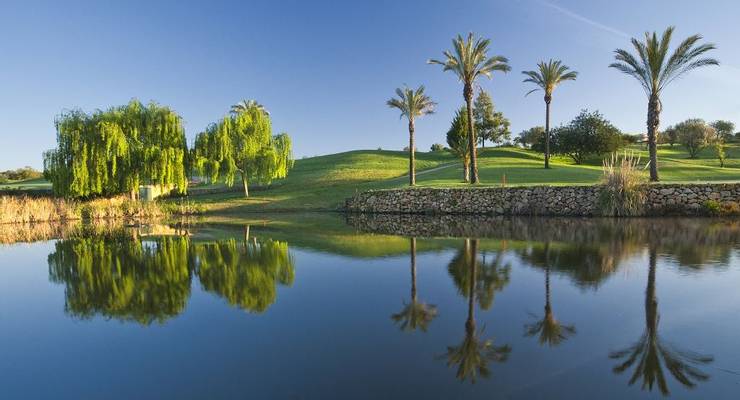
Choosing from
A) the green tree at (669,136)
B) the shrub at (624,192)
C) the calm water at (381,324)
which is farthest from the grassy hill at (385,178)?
the calm water at (381,324)

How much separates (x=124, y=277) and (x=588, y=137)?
56601 millimetres

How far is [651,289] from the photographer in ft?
26.4

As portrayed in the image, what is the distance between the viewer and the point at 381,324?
6.63m

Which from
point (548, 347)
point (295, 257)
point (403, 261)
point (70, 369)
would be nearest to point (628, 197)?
point (403, 261)

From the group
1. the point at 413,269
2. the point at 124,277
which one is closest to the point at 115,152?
the point at 124,277

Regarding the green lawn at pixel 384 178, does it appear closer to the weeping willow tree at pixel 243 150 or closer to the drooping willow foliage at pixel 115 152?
the weeping willow tree at pixel 243 150

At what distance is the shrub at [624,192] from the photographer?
76.5 ft

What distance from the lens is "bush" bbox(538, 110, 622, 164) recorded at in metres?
53.7

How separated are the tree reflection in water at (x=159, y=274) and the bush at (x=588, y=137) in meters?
50.0

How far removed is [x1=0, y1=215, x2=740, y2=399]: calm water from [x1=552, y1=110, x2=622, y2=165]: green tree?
45.5 m

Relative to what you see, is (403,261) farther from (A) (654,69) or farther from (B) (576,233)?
(A) (654,69)

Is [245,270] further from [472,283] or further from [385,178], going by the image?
[385,178]

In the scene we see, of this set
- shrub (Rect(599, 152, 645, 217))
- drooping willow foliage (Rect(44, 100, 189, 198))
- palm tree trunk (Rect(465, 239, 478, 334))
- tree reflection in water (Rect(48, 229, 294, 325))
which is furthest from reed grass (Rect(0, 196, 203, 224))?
shrub (Rect(599, 152, 645, 217))

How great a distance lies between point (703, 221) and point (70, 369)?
24.2 metres
